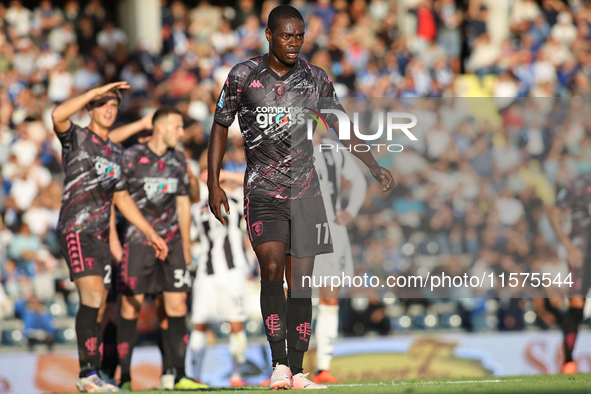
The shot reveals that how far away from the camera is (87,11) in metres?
17.5

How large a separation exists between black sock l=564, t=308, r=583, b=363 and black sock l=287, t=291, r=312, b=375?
412 centimetres

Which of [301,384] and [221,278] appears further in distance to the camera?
[221,278]

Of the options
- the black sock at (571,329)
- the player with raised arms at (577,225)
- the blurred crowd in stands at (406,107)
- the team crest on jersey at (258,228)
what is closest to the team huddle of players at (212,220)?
the team crest on jersey at (258,228)

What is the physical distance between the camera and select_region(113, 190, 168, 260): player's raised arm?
6.75 m

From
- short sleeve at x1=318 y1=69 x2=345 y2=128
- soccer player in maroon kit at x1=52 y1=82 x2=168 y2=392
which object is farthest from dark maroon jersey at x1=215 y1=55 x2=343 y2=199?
soccer player in maroon kit at x1=52 y1=82 x2=168 y2=392

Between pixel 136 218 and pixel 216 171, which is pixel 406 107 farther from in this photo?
pixel 136 218

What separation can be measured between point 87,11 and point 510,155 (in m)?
12.9

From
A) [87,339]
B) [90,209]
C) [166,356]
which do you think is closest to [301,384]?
[87,339]

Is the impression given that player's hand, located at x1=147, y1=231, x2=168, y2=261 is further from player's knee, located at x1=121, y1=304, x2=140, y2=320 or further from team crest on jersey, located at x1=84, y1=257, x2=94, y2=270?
player's knee, located at x1=121, y1=304, x2=140, y2=320

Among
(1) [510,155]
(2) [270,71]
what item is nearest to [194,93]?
(1) [510,155]

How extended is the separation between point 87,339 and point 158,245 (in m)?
1.02

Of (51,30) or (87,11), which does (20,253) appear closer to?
(51,30)

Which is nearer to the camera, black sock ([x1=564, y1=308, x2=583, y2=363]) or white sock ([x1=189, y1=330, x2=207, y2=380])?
black sock ([x1=564, y1=308, x2=583, y2=363])

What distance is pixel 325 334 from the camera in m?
7.52
